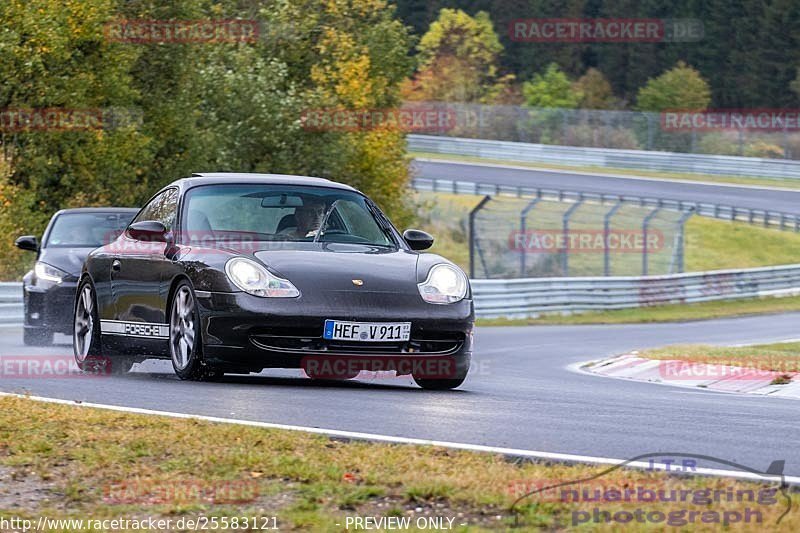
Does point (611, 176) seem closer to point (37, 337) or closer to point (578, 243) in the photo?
point (578, 243)

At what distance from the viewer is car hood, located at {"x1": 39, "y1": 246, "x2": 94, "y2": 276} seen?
49.2ft

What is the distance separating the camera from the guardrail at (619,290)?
28562 mm

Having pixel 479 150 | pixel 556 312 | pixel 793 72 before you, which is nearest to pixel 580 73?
pixel 793 72

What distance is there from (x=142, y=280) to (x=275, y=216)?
114 centimetres

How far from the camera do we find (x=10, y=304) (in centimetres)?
2080

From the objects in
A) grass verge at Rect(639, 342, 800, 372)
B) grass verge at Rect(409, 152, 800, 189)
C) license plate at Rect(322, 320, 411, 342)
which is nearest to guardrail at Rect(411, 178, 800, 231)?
grass verge at Rect(409, 152, 800, 189)

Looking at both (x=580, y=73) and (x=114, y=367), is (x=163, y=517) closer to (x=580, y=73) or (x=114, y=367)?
(x=114, y=367)

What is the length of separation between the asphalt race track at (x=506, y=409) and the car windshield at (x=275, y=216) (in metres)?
1.05

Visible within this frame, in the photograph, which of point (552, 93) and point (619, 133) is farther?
point (552, 93)

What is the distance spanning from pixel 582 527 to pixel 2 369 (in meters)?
7.87

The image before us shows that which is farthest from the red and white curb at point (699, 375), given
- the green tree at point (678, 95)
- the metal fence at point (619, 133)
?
the green tree at point (678, 95)

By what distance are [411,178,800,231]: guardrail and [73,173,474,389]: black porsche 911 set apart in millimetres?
35154

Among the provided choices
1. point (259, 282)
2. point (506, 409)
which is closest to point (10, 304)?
point (259, 282)

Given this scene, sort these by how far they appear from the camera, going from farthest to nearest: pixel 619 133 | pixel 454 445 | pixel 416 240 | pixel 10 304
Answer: pixel 619 133 < pixel 10 304 < pixel 416 240 < pixel 454 445
